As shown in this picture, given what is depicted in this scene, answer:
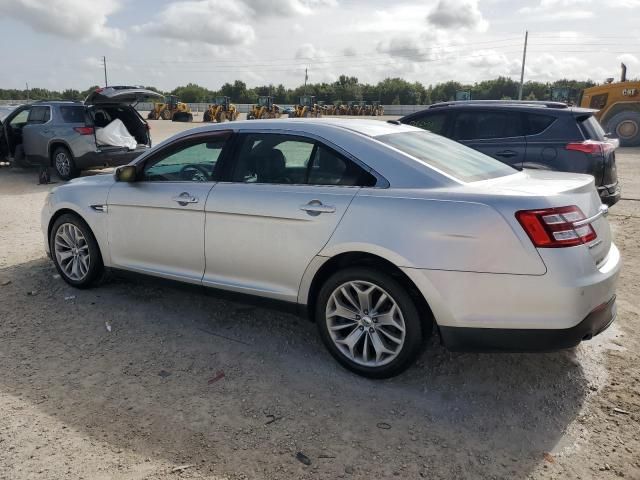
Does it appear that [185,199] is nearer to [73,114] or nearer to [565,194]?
[565,194]

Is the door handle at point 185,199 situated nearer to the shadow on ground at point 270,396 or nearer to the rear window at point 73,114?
the shadow on ground at point 270,396

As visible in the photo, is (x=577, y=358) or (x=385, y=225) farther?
(x=577, y=358)

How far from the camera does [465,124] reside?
7449 mm

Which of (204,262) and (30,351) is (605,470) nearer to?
(204,262)

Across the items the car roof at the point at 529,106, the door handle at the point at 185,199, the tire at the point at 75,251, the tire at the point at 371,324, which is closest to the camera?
the tire at the point at 371,324

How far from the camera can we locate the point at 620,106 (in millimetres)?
19438

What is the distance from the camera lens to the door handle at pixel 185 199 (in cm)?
396

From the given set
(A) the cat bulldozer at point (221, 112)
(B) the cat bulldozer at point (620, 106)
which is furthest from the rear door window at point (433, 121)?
(A) the cat bulldozer at point (221, 112)

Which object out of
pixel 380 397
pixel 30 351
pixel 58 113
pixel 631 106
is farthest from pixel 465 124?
pixel 631 106

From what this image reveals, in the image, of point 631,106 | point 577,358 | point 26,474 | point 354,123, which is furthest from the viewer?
point 631,106

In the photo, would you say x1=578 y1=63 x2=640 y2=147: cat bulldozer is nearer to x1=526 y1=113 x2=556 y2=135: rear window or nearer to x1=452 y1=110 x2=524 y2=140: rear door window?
x1=452 y1=110 x2=524 y2=140: rear door window

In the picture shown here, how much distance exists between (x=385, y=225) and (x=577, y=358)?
1.70 m

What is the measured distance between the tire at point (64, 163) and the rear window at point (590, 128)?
371 inches

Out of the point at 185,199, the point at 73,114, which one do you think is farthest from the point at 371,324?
the point at 73,114
